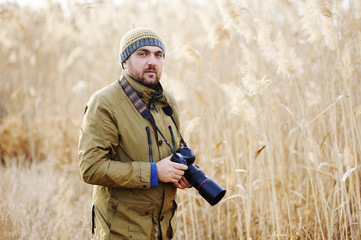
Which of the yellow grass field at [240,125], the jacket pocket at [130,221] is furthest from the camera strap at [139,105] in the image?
the yellow grass field at [240,125]

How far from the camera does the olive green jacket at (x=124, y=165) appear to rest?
1.41 meters

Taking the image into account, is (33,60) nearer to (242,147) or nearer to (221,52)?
(221,52)

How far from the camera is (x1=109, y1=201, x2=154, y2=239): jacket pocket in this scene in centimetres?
144

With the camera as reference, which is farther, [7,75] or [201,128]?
[7,75]

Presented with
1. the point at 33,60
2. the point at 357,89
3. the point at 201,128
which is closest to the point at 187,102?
the point at 201,128

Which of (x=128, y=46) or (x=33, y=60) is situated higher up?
(x=33, y=60)

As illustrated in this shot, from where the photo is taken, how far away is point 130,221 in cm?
146

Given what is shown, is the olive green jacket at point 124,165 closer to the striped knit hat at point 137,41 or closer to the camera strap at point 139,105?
the camera strap at point 139,105

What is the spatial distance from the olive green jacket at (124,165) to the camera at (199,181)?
11 centimetres

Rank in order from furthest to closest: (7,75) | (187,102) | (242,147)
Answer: (7,75)
(187,102)
(242,147)

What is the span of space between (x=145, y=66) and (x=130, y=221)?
2.54 ft

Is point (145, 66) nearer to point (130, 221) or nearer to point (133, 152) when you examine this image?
point (133, 152)

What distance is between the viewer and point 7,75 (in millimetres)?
5152

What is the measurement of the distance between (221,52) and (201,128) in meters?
1.56
